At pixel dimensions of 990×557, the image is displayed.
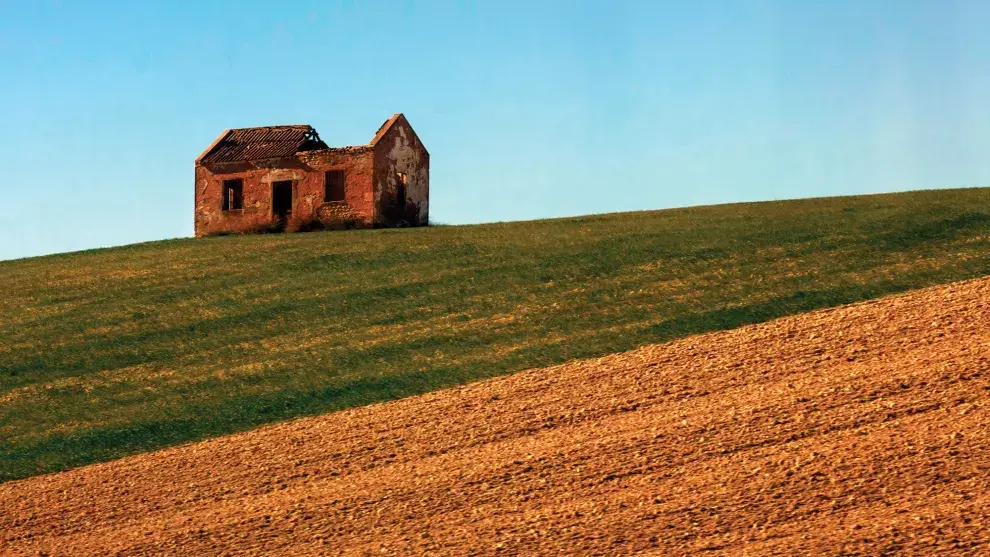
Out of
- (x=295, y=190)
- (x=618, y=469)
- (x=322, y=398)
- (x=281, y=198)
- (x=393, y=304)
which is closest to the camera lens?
(x=618, y=469)

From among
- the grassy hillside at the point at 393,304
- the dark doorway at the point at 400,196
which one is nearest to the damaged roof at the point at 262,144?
the dark doorway at the point at 400,196

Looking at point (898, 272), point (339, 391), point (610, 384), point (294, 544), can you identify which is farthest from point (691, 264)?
point (294, 544)

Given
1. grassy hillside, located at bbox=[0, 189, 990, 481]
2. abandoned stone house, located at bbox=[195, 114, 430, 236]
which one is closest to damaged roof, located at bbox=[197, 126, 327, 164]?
abandoned stone house, located at bbox=[195, 114, 430, 236]

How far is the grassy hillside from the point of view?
71.3 feet

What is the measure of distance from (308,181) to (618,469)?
3014 centimetres

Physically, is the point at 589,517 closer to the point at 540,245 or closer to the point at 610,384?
the point at 610,384

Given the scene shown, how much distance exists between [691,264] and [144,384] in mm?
13747

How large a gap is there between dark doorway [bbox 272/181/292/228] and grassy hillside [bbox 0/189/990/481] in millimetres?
7580

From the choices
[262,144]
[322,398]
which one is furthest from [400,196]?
[322,398]

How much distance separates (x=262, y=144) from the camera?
1829 inches

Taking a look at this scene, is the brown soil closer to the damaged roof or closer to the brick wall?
the brick wall

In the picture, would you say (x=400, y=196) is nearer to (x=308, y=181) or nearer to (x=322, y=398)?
(x=308, y=181)

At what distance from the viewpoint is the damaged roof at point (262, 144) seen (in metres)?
45.6

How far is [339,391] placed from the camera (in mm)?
21562
